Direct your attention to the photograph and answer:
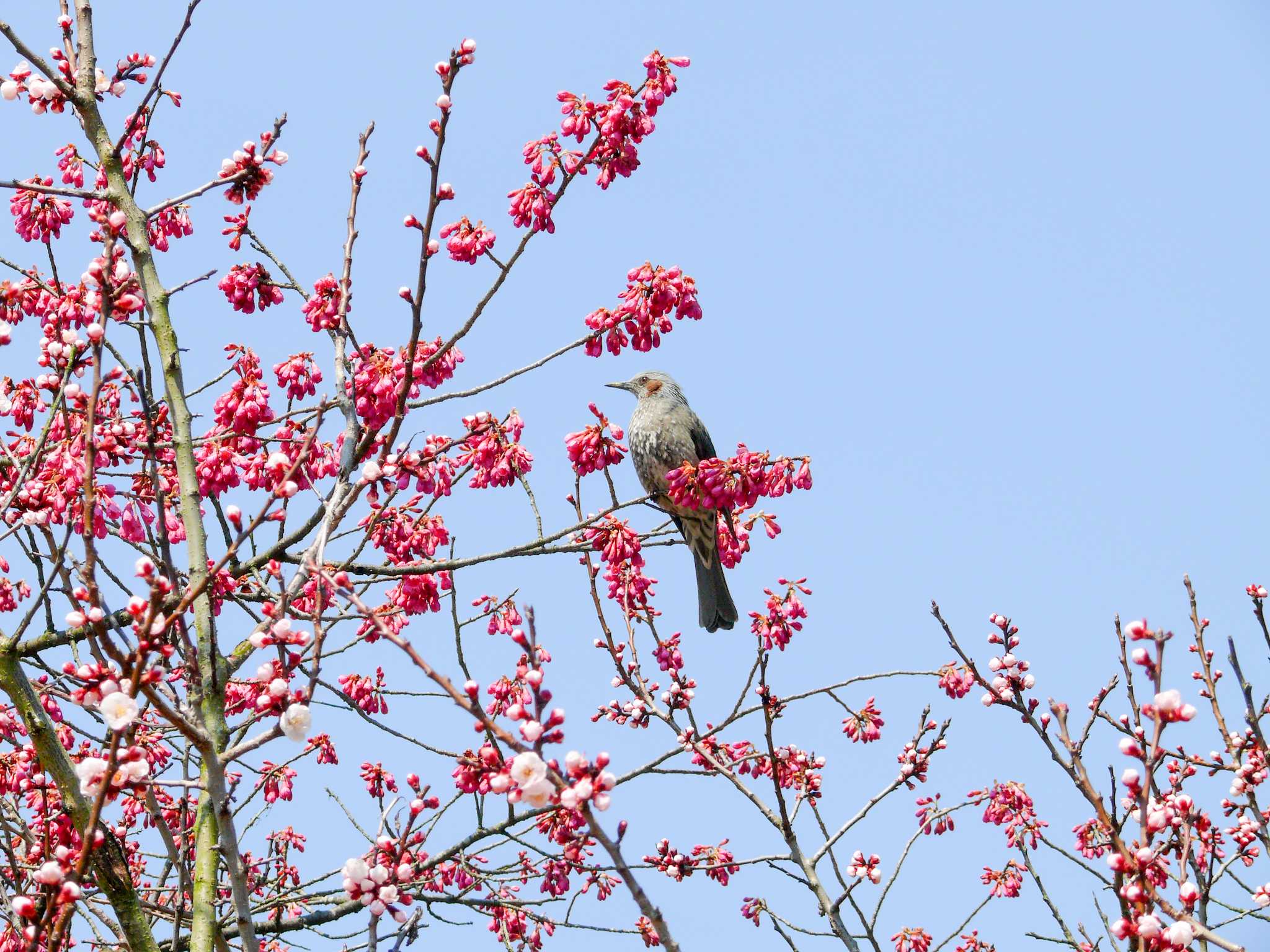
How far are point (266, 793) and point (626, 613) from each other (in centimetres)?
199

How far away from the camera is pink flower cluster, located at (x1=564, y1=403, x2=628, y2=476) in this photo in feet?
14.3

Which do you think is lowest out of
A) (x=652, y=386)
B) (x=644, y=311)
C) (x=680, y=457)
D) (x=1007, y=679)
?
(x=1007, y=679)

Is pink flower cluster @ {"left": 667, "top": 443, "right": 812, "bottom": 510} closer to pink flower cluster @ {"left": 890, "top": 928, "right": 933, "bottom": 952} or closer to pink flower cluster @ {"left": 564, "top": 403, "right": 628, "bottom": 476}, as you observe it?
pink flower cluster @ {"left": 564, "top": 403, "right": 628, "bottom": 476}

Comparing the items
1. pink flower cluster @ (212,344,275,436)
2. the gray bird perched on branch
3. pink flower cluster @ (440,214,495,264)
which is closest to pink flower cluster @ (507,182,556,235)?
pink flower cluster @ (440,214,495,264)

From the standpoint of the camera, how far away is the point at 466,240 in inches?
171

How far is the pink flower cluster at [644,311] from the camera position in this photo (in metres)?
4.33

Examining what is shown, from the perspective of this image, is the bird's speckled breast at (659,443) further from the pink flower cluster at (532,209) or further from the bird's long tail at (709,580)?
the pink flower cluster at (532,209)

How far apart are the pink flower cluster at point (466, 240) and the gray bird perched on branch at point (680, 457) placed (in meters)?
2.57

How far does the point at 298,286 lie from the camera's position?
15.5ft

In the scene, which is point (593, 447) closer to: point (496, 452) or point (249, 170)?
point (496, 452)

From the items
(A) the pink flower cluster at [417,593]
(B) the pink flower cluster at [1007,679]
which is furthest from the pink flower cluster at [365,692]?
(B) the pink flower cluster at [1007,679]

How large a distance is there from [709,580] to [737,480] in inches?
107

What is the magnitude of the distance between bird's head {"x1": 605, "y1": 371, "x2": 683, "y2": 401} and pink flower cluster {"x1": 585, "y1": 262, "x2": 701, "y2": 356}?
324 centimetres

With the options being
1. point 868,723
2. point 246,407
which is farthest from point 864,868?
point 246,407
